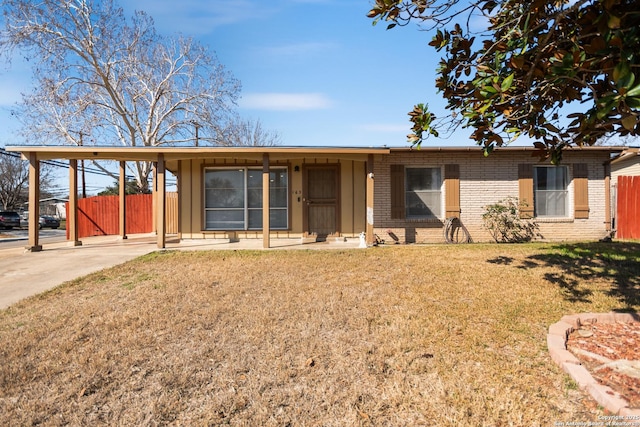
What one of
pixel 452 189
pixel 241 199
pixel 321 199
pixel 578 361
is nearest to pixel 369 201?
pixel 321 199

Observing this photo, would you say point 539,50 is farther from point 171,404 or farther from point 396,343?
point 171,404

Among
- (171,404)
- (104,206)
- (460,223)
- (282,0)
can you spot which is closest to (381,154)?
(460,223)

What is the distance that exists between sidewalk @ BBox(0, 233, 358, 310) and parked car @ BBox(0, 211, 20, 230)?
1825 centimetres

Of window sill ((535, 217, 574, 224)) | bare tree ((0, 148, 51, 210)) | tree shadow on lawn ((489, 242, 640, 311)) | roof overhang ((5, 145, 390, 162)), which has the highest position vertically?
bare tree ((0, 148, 51, 210))

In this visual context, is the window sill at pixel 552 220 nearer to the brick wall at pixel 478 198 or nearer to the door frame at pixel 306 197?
the brick wall at pixel 478 198

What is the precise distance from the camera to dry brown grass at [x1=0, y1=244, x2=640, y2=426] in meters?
2.34

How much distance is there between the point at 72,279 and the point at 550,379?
6840mm

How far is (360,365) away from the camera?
2898 mm

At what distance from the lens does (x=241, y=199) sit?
10.4 metres

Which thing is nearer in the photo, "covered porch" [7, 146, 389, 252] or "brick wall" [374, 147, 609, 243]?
"brick wall" [374, 147, 609, 243]

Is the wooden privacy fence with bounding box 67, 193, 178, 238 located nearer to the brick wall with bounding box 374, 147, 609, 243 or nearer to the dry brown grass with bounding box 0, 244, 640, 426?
the brick wall with bounding box 374, 147, 609, 243

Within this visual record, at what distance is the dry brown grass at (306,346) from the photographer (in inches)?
92.0

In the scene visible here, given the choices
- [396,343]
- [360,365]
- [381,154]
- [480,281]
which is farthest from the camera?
[381,154]

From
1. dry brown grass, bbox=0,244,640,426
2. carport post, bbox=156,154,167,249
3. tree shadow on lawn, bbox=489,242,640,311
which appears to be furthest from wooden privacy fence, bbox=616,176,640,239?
carport post, bbox=156,154,167,249
